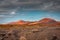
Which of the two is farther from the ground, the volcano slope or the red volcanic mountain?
A: the red volcanic mountain

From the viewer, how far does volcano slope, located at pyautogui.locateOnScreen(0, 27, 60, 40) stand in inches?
283

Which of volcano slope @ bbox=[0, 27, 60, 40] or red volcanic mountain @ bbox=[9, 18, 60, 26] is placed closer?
red volcanic mountain @ bbox=[9, 18, 60, 26]

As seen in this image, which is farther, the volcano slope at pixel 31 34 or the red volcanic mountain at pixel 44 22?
the volcano slope at pixel 31 34

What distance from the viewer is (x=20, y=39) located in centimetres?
741

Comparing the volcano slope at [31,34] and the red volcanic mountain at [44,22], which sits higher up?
the red volcanic mountain at [44,22]

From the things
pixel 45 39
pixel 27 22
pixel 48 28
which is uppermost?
pixel 27 22

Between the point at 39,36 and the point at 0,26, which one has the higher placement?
the point at 0,26

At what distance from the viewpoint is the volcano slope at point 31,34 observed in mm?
7194

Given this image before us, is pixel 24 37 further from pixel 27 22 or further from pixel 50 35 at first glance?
pixel 50 35

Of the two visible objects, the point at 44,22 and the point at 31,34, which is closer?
the point at 44,22

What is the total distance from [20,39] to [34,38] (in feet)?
2.40

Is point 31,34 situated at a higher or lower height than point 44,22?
lower

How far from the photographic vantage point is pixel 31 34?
7.61 metres

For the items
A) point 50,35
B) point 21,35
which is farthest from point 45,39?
point 21,35
